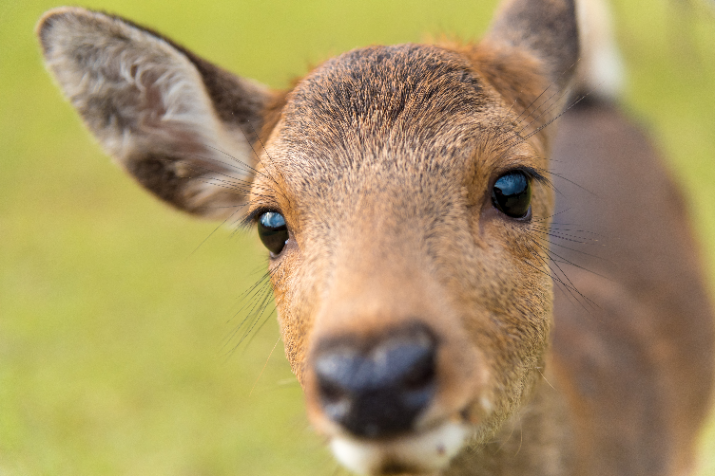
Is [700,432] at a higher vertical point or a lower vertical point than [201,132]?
lower

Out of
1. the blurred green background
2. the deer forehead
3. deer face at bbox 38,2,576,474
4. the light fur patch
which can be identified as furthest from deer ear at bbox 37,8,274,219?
the light fur patch

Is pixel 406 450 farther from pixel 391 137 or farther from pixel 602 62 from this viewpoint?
pixel 602 62

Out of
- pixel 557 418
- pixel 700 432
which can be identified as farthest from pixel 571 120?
pixel 557 418

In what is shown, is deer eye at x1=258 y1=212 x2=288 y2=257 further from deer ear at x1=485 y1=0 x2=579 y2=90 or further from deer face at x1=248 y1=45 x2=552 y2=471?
deer ear at x1=485 y1=0 x2=579 y2=90

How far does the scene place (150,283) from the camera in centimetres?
959

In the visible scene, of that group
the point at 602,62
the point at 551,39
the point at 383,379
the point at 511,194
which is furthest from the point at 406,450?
the point at 602,62

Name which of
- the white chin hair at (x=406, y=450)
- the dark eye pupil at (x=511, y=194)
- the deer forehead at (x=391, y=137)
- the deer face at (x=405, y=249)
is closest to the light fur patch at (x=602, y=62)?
the deer face at (x=405, y=249)

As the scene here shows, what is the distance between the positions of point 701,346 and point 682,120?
7.50m

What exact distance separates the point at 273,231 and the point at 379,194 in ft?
2.19

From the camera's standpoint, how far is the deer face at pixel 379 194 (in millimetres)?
2312

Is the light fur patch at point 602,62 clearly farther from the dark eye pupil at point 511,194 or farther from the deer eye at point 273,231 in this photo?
the deer eye at point 273,231

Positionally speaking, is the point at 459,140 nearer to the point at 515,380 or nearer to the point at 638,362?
the point at 515,380

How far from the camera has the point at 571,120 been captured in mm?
6918

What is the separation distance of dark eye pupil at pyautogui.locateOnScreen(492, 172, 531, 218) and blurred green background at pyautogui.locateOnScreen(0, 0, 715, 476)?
3.86ft
